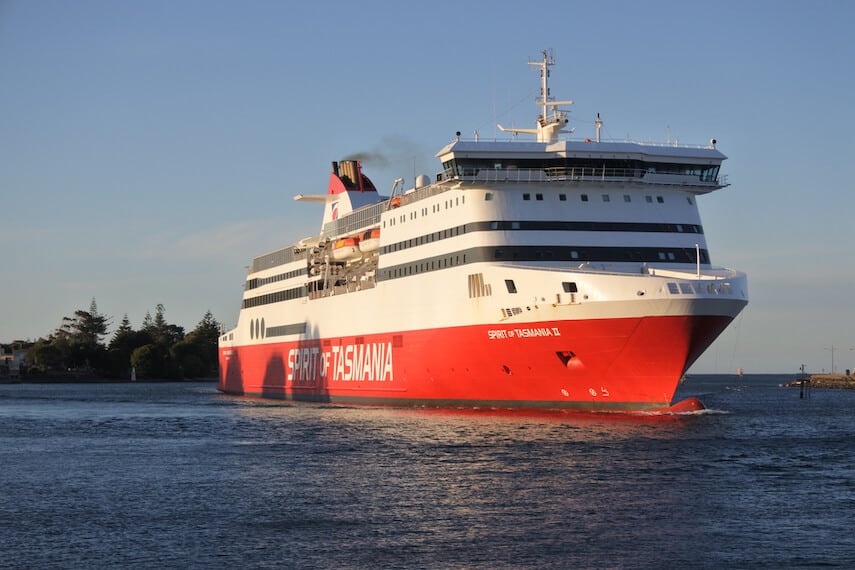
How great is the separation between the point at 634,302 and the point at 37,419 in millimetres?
29704

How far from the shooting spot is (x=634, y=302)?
124 feet

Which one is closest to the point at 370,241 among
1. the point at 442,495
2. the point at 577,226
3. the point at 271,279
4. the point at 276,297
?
the point at 577,226

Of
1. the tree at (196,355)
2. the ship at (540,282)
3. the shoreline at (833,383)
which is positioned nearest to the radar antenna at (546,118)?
the ship at (540,282)

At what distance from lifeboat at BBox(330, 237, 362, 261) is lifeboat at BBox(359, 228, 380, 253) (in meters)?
0.61

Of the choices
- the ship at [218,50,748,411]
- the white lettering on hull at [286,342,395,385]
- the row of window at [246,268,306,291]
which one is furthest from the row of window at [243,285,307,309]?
the ship at [218,50,748,411]

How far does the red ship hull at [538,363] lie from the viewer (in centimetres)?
3806

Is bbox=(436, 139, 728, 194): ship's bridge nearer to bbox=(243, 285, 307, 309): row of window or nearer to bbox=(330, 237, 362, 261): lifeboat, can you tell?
bbox=(330, 237, 362, 261): lifeboat

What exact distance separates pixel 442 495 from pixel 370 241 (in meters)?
34.1

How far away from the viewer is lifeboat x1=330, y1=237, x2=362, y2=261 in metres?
59.7

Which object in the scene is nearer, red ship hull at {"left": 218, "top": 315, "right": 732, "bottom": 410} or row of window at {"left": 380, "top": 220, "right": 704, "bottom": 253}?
red ship hull at {"left": 218, "top": 315, "right": 732, "bottom": 410}

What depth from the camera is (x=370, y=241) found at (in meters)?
57.6

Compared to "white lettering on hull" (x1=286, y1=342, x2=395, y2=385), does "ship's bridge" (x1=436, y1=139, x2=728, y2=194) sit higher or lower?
higher

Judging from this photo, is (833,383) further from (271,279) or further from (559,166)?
(559,166)

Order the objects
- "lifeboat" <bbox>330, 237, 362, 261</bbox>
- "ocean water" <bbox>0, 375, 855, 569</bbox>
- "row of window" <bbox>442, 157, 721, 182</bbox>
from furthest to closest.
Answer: "lifeboat" <bbox>330, 237, 362, 261</bbox>, "row of window" <bbox>442, 157, 721, 182</bbox>, "ocean water" <bbox>0, 375, 855, 569</bbox>
